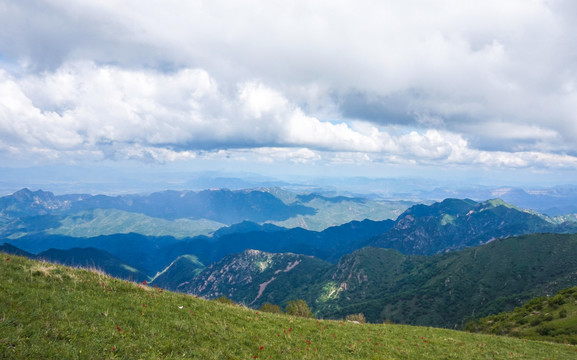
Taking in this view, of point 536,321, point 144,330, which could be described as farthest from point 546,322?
point 144,330

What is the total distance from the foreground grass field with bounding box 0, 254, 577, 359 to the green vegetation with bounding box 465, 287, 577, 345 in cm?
2587

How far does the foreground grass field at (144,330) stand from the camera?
41.3 feet

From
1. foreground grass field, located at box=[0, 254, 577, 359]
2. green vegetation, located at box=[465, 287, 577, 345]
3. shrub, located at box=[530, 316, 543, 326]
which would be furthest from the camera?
shrub, located at box=[530, 316, 543, 326]

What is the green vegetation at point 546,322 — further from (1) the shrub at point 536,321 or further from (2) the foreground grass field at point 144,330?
(2) the foreground grass field at point 144,330

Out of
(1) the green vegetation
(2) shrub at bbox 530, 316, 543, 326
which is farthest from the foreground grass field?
(2) shrub at bbox 530, 316, 543, 326

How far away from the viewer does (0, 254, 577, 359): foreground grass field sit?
496 inches

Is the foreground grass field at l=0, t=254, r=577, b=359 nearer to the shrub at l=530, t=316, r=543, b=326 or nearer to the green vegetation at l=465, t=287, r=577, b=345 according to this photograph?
the green vegetation at l=465, t=287, r=577, b=345

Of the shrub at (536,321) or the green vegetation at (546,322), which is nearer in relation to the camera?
the green vegetation at (546,322)

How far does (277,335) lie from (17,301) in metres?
15.7

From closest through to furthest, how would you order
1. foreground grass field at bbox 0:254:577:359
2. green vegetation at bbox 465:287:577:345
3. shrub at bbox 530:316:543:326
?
foreground grass field at bbox 0:254:577:359
green vegetation at bbox 465:287:577:345
shrub at bbox 530:316:543:326

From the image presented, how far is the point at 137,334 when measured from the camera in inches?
592

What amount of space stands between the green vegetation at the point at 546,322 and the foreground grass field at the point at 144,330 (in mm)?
25870

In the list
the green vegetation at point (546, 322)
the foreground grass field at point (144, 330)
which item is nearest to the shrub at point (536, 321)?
the green vegetation at point (546, 322)

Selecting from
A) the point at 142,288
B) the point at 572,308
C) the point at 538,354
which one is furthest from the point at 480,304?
the point at 142,288
